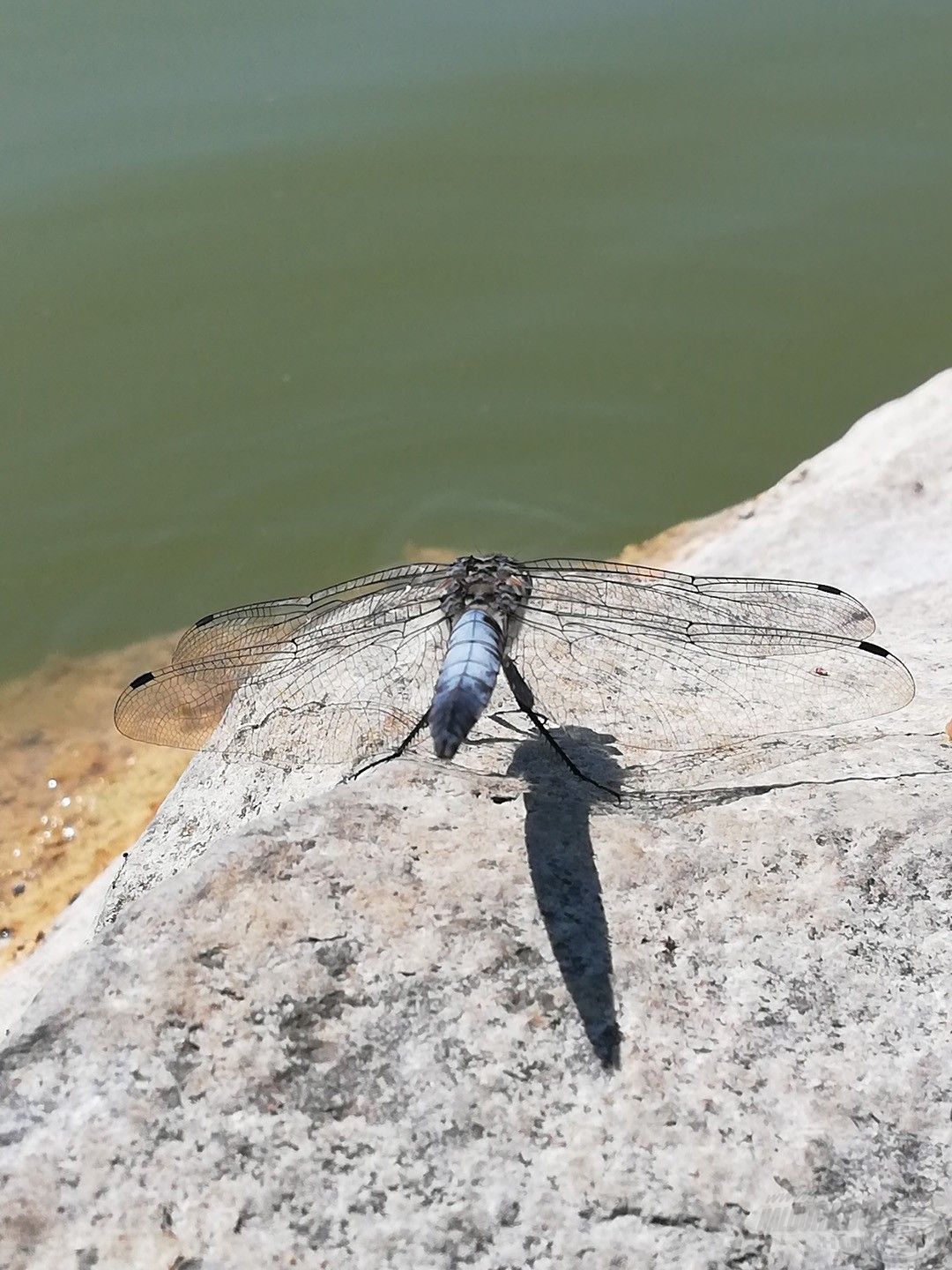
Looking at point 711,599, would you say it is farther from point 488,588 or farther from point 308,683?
point 308,683

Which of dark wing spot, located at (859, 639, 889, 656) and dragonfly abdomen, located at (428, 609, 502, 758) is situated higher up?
dragonfly abdomen, located at (428, 609, 502, 758)

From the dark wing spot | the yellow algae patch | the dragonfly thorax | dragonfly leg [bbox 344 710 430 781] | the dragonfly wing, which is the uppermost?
the dragonfly thorax

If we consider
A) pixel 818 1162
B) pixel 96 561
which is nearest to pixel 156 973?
pixel 818 1162

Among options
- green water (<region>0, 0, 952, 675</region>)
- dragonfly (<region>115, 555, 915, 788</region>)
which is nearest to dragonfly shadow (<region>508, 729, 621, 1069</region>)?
dragonfly (<region>115, 555, 915, 788</region>)

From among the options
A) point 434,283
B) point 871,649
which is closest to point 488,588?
point 871,649

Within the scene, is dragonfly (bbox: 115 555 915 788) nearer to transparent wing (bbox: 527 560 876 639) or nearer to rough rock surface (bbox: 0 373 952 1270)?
transparent wing (bbox: 527 560 876 639)

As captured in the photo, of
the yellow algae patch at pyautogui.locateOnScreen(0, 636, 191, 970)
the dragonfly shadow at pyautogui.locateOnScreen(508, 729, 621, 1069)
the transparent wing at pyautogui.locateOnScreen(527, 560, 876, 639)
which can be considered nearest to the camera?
the dragonfly shadow at pyautogui.locateOnScreen(508, 729, 621, 1069)

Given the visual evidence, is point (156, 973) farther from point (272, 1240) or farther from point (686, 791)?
point (686, 791)
